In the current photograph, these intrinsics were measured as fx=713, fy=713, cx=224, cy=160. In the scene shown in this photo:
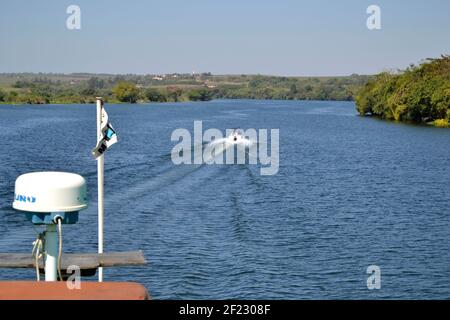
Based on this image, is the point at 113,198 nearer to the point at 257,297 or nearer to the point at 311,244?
the point at 311,244

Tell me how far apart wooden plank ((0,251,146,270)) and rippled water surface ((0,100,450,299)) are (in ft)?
31.3

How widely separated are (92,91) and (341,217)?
169117 millimetres

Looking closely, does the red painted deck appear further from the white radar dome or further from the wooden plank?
the wooden plank

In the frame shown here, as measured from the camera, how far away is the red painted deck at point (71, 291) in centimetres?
467

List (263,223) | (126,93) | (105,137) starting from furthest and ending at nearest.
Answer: (126,93) → (263,223) → (105,137)

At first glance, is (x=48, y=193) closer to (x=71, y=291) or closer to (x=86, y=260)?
(x=71, y=291)

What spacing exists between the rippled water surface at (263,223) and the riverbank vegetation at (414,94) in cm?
4120

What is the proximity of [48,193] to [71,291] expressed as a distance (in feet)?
5.43

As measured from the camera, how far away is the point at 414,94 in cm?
9475

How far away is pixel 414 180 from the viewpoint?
4022 cm

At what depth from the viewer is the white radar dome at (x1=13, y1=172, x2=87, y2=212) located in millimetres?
6277

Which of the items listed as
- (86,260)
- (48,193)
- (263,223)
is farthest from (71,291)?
(263,223)
